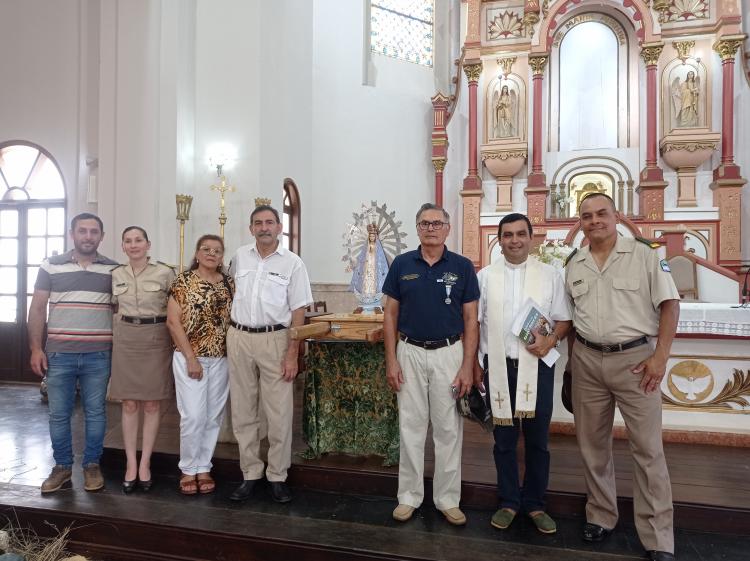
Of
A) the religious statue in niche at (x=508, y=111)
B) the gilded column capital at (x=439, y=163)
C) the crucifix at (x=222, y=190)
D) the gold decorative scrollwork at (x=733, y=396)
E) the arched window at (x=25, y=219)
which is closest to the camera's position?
the gold decorative scrollwork at (x=733, y=396)

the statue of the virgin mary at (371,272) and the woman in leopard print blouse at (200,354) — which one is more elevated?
the statue of the virgin mary at (371,272)

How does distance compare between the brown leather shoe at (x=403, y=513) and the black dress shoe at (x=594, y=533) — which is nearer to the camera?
the black dress shoe at (x=594, y=533)

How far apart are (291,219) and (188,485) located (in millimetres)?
5464

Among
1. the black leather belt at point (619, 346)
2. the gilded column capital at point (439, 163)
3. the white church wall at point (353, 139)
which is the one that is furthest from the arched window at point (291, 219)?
the black leather belt at point (619, 346)

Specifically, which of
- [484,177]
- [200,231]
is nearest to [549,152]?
[484,177]

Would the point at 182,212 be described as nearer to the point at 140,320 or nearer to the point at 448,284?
the point at 140,320

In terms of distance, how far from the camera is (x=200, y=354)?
120 inches

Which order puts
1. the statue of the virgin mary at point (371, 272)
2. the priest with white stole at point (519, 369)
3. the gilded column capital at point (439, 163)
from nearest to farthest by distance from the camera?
the priest with white stole at point (519, 369), the statue of the virgin mary at point (371, 272), the gilded column capital at point (439, 163)

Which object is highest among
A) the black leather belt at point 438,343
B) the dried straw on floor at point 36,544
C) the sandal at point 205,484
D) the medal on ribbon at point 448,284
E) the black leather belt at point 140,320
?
the medal on ribbon at point 448,284

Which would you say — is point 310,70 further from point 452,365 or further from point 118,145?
point 452,365

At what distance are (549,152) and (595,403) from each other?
7761mm

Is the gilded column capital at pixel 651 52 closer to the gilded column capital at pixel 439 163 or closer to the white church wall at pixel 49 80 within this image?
the gilded column capital at pixel 439 163

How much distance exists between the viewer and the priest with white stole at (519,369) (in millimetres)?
2588

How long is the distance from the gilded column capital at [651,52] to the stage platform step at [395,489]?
8178 mm
